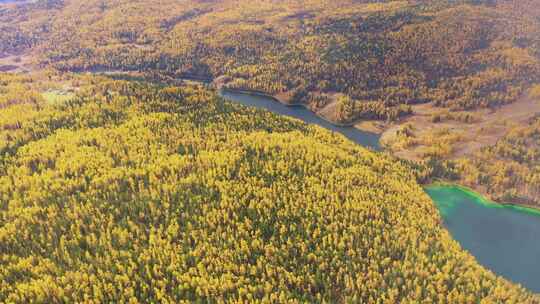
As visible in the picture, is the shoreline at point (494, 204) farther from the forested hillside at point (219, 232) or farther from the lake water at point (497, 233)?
the forested hillside at point (219, 232)

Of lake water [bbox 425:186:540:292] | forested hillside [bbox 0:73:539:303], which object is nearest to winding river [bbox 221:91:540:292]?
lake water [bbox 425:186:540:292]

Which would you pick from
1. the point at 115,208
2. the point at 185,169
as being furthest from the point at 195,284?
the point at 185,169

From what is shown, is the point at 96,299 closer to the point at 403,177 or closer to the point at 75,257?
the point at 75,257

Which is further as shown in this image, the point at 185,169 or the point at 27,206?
the point at 185,169

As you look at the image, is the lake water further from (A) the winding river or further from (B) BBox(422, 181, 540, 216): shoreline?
(B) BBox(422, 181, 540, 216): shoreline

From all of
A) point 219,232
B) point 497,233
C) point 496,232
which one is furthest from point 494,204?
point 219,232

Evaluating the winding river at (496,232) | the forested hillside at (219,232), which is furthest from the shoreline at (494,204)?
the forested hillside at (219,232)

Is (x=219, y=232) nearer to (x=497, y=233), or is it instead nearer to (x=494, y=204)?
(x=497, y=233)
